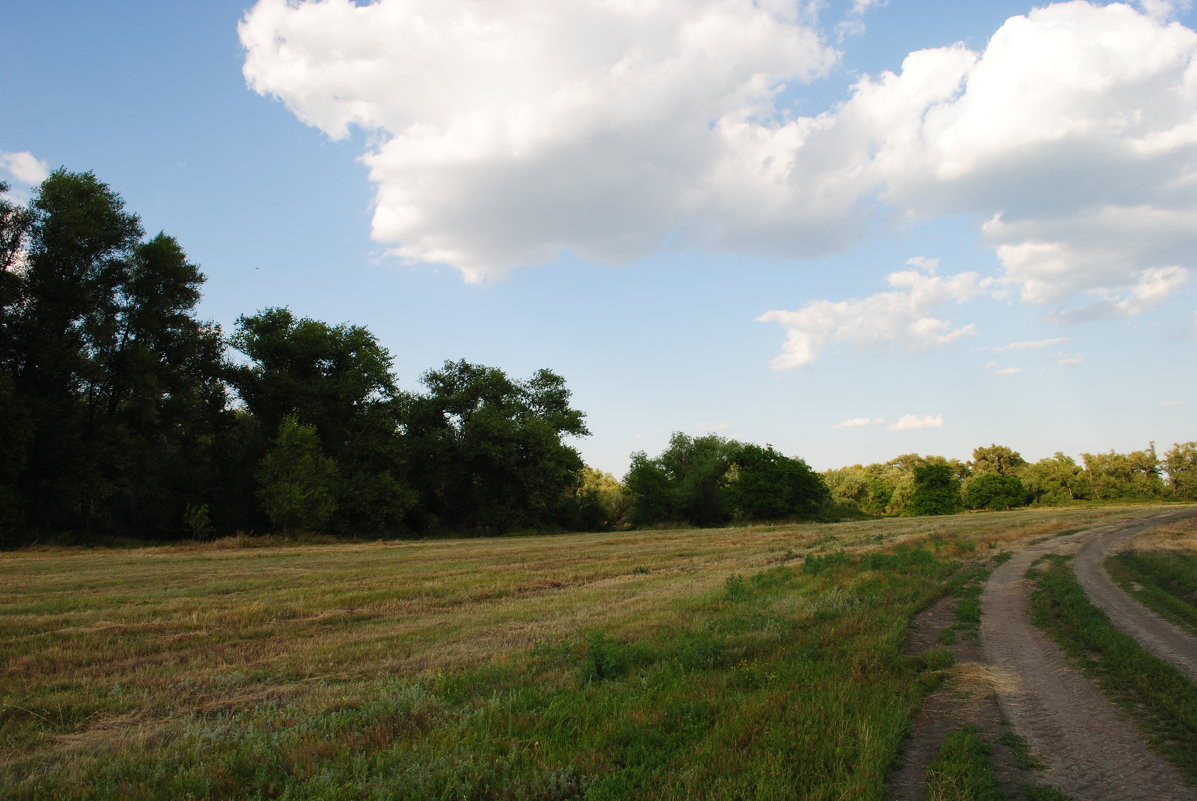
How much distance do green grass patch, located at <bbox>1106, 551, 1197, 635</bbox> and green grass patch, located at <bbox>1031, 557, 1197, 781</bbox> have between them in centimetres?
135

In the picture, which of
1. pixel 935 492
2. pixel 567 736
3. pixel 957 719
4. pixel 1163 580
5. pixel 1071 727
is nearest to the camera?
pixel 567 736

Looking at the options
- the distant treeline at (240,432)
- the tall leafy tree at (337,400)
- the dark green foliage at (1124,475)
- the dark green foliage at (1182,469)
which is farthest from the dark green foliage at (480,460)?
the dark green foliage at (1182,469)

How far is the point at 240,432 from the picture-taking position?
44969 millimetres

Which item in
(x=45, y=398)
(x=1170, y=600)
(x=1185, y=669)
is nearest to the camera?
(x=1185, y=669)

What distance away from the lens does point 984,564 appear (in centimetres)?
2112

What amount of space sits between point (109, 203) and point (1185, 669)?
4786cm

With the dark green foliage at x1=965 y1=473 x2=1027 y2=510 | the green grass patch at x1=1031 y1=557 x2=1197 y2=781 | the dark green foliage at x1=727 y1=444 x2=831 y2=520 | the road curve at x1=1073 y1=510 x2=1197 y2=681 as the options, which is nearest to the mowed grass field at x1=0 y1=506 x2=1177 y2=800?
the green grass patch at x1=1031 y1=557 x2=1197 y2=781

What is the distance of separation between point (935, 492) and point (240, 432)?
9298 cm

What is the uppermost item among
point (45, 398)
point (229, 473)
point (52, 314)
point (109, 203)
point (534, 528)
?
point (109, 203)

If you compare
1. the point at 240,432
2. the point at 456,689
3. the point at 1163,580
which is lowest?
the point at 1163,580

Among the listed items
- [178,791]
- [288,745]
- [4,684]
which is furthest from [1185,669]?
[4,684]

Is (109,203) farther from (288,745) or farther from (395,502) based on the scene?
(288,745)

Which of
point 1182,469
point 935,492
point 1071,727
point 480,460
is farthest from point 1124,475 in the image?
point 1071,727

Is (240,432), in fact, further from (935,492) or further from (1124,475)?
(1124,475)
